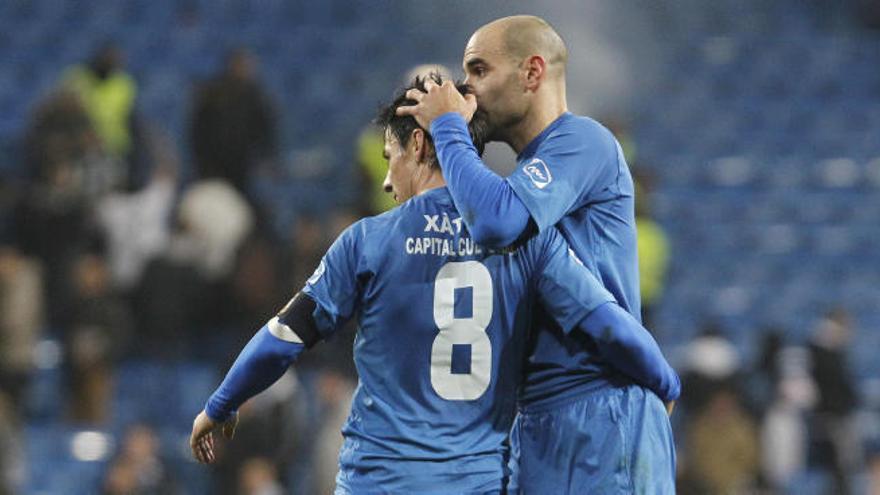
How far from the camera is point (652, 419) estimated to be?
13.9ft

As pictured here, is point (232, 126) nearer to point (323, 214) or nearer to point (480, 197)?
point (323, 214)

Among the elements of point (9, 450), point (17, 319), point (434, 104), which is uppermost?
point (434, 104)

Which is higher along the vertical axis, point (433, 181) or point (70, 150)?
point (433, 181)

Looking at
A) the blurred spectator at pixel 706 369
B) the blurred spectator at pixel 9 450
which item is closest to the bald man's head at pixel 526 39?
the blurred spectator at pixel 9 450

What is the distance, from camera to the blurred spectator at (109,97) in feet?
38.4

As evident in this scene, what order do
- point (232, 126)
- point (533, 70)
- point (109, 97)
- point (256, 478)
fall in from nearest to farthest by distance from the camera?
1. point (533, 70)
2. point (256, 478)
3. point (232, 126)
4. point (109, 97)

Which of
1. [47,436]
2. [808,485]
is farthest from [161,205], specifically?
[808,485]

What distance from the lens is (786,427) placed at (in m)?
10.9

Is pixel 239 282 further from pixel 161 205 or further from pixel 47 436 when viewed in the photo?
pixel 47 436

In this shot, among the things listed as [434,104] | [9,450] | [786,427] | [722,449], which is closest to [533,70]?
[434,104]

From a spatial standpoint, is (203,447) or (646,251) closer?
(203,447)

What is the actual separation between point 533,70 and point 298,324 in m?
0.95

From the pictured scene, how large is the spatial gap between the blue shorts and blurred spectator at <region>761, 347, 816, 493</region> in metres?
6.58

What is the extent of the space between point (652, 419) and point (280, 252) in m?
6.61
